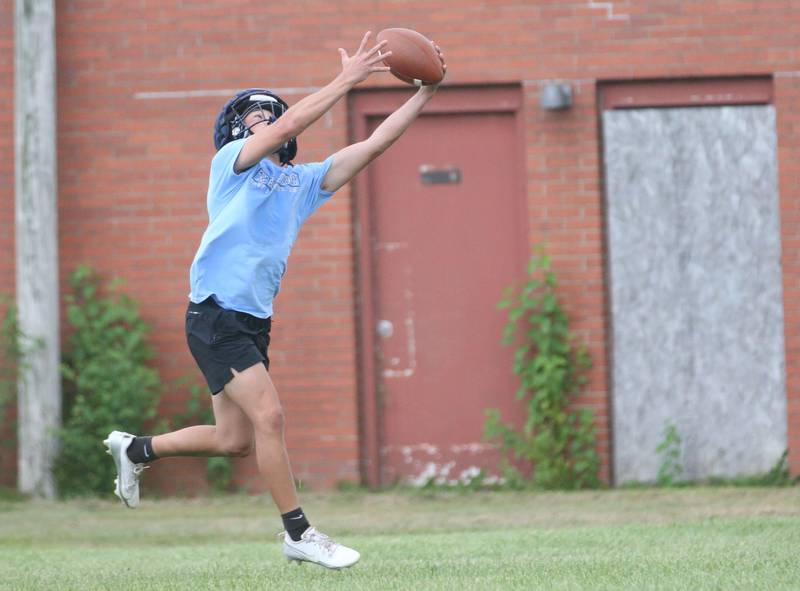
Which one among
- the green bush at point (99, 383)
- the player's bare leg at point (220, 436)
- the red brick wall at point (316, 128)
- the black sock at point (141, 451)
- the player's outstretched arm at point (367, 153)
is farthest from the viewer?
the red brick wall at point (316, 128)

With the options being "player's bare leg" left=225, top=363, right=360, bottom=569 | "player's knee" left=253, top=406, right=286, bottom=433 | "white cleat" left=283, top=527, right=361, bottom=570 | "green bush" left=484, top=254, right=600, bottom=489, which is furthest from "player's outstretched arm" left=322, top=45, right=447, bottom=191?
"green bush" left=484, top=254, right=600, bottom=489

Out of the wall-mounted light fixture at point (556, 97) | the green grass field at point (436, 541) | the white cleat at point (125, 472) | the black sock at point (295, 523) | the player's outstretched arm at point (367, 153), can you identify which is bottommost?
the green grass field at point (436, 541)

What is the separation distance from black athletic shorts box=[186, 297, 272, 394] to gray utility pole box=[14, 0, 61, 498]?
4940 mm

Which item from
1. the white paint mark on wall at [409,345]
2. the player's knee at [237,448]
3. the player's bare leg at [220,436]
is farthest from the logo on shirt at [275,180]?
the white paint mark on wall at [409,345]

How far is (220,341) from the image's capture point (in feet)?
19.8

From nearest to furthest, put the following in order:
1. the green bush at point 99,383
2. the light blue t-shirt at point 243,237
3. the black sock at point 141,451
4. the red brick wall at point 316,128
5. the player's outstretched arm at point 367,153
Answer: the light blue t-shirt at point 243,237, the player's outstretched arm at point 367,153, the black sock at point 141,451, the green bush at point 99,383, the red brick wall at point 316,128

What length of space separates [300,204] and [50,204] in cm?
502

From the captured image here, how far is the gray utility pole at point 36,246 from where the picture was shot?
10.8 meters

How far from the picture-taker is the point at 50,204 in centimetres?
1086

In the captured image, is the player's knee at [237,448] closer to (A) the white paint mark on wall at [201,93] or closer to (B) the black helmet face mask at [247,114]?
(B) the black helmet face mask at [247,114]

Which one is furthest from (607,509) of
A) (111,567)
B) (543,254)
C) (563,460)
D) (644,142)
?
(111,567)

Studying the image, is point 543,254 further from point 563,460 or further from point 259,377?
point 259,377

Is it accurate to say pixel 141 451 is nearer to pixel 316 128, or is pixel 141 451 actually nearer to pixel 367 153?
pixel 367 153

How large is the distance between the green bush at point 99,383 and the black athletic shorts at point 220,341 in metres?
4.73
